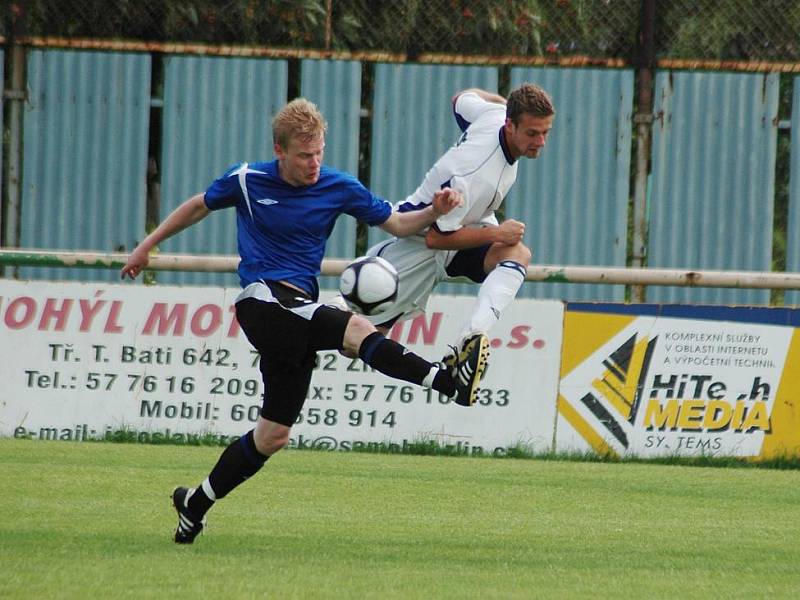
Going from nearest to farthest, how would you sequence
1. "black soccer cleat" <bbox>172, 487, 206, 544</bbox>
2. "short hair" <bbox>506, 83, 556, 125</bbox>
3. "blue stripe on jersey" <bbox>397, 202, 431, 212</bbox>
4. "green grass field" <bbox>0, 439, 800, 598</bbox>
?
"green grass field" <bbox>0, 439, 800, 598</bbox>
"black soccer cleat" <bbox>172, 487, 206, 544</bbox>
"short hair" <bbox>506, 83, 556, 125</bbox>
"blue stripe on jersey" <bbox>397, 202, 431, 212</bbox>

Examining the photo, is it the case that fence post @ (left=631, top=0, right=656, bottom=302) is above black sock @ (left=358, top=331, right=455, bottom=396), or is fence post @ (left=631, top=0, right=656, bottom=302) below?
above

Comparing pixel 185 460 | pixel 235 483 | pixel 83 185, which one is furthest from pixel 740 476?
pixel 83 185

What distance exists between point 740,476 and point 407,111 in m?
4.50

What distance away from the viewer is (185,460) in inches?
378

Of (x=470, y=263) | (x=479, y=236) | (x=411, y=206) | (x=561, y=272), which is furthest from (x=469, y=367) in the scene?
(x=561, y=272)

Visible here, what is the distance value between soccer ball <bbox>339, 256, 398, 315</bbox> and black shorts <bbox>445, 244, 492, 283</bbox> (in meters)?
0.67

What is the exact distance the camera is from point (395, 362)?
6605 mm

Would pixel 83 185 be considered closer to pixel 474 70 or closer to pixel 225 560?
pixel 474 70

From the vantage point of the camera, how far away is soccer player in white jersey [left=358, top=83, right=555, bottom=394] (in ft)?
23.7

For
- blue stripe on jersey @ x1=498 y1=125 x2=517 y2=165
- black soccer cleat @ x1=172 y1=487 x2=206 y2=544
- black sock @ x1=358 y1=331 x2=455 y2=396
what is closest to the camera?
black soccer cleat @ x1=172 y1=487 x2=206 y2=544

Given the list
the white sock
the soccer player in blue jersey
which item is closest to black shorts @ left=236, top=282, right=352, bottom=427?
the soccer player in blue jersey

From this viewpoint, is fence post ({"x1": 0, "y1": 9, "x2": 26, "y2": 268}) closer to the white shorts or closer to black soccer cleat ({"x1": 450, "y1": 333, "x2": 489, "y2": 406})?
the white shorts

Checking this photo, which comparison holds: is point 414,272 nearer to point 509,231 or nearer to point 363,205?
point 509,231

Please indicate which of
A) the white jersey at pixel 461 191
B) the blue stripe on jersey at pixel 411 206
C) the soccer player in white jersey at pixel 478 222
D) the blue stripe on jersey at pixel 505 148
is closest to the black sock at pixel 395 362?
the soccer player in white jersey at pixel 478 222
